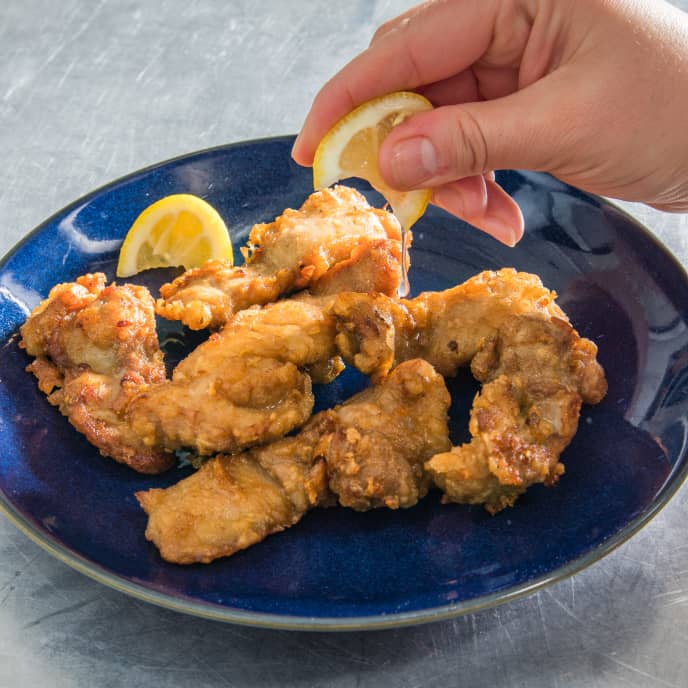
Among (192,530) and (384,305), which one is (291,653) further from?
(384,305)

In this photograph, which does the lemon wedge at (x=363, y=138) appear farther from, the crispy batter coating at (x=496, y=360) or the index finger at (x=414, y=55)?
the crispy batter coating at (x=496, y=360)

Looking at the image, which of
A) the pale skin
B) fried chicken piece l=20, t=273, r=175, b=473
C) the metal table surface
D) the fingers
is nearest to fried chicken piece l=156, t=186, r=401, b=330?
fried chicken piece l=20, t=273, r=175, b=473

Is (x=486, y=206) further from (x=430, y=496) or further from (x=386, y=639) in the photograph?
(x=386, y=639)

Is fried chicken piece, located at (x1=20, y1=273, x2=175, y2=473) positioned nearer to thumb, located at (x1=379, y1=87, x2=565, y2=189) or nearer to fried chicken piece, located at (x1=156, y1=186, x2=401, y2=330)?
fried chicken piece, located at (x1=156, y1=186, x2=401, y2=330)

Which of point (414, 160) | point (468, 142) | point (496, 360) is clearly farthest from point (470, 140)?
point (496, 360)

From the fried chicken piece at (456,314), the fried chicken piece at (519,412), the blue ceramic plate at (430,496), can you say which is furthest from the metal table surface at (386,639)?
the fried chicken piece at (456,314)

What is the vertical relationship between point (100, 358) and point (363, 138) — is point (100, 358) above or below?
below

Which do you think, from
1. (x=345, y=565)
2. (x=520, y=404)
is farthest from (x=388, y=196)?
(x=345, y=565)
